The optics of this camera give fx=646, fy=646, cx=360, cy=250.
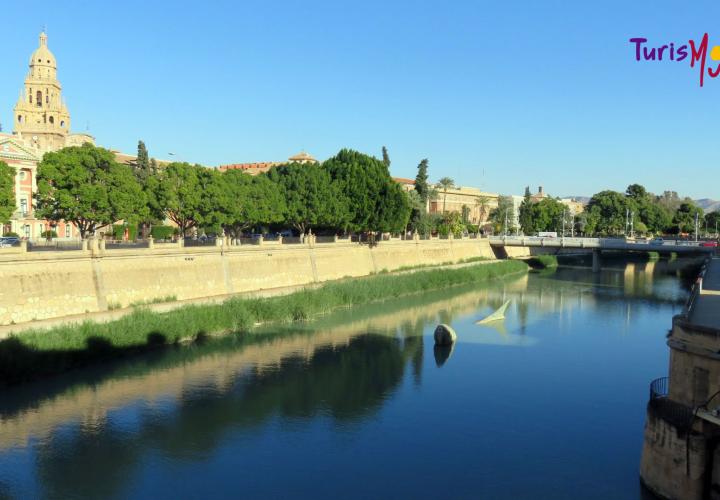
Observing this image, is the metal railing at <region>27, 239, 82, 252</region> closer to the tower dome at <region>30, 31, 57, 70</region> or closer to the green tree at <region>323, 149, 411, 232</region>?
the green tree at <region>323, 149, 411, 232</region>

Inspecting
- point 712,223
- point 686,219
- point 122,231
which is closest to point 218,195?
point 122,231

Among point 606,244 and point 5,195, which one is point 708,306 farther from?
point 606,244

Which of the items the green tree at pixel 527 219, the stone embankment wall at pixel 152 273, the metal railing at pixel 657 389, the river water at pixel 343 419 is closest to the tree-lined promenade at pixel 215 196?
the stone embankment wall at pixel 152 273

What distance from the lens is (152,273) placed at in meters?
36.4

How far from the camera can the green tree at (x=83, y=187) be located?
36438 mm

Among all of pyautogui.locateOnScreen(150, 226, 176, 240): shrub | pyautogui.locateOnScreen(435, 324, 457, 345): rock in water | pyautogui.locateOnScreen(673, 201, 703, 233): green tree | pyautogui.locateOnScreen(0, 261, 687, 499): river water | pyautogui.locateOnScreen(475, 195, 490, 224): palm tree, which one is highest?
pyautogui.locateOnScreen(475, 195, 490, 224): palm tree

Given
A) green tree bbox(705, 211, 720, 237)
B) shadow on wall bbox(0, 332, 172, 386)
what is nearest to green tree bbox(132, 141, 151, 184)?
shadow on wall bbox(0, 332, 172, 386)

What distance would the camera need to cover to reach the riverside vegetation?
25.5 meters

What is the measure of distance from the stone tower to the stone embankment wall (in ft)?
178

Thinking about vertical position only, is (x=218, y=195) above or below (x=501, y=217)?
above

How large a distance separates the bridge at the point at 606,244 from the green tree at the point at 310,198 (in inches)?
1225

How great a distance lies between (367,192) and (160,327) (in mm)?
31570

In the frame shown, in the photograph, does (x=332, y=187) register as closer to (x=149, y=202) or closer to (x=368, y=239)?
(x=368, y=239)

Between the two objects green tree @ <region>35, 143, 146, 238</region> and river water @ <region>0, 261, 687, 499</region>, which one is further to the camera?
green tree @ <region>35, 143, 146, 238</region>
